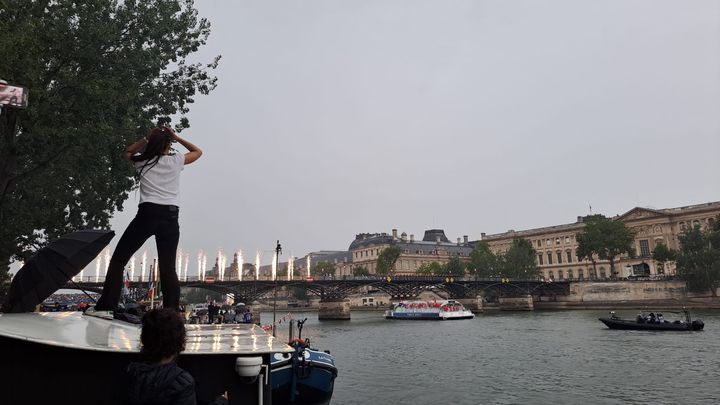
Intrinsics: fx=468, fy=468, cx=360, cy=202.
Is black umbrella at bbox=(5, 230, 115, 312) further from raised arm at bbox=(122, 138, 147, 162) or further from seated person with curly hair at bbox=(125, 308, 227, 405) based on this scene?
seated person with curly hair at bbox=(125, 308, 227, 405)

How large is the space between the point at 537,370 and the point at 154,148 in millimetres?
23260

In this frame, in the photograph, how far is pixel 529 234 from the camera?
143m

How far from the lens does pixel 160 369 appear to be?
3316 millimetres

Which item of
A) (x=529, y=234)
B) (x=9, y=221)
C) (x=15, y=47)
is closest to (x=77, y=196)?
(x=9, y=221)

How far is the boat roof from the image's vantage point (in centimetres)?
403

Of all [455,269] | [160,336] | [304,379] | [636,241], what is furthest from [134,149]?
[636,241]

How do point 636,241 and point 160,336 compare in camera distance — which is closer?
point 160,336

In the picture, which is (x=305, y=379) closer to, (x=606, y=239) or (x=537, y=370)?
(x=537, y=370)

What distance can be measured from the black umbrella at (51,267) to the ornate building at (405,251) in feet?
473

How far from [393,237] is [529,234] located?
1815 inches

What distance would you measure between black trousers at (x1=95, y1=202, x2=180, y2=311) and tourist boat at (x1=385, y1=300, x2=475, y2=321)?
237ft

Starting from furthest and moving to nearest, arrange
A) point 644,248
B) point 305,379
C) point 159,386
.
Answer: point 644,248, point 305,379, point 159,386

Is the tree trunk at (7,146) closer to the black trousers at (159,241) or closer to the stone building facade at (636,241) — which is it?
the black trousers at (159,241)

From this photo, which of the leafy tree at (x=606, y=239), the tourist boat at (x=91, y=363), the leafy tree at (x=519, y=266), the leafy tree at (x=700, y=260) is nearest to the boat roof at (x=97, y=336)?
the tourist boat at (x=91, y=363)
